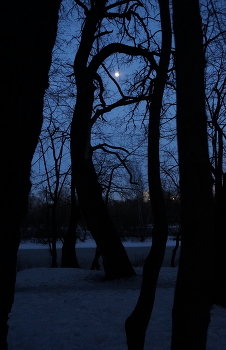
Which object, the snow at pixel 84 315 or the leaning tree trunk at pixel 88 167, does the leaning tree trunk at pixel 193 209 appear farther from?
the leaning tree trunk at pixel 88 167

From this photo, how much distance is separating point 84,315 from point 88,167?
4749mm

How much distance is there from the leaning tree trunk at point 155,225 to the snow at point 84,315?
6.34 feet

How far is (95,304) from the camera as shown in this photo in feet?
25.6

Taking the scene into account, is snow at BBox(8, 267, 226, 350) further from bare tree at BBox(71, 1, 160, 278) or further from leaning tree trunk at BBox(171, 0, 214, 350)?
leaning tree trunk at BBox(171, 0, 214, 350)

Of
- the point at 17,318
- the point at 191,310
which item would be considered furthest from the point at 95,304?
the point at 191,310

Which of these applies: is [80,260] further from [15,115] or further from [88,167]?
[15,115]

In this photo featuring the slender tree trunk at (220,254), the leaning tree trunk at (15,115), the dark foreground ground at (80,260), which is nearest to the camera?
the leaning tree trunk at (15,115)

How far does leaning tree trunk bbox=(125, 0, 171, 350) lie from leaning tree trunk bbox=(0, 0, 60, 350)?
45.7 inches

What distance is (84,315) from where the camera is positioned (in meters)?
6.86

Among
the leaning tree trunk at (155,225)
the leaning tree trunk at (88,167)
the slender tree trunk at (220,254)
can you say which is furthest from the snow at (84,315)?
the leaning tree trunk at (155,225)

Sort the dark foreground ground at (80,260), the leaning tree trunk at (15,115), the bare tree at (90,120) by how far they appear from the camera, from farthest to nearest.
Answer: the dark foreground ground at (80,260)
the bare tree at (90,120)
the leaning tree trunk at (15,115)

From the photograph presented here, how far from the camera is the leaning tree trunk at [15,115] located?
2.68 m

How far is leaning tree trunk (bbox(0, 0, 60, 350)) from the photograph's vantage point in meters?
2.68

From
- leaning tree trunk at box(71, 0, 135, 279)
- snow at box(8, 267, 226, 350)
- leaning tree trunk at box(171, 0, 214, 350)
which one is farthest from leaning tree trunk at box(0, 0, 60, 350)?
leaning tree trunk at box(71, 0, 135, 279)
